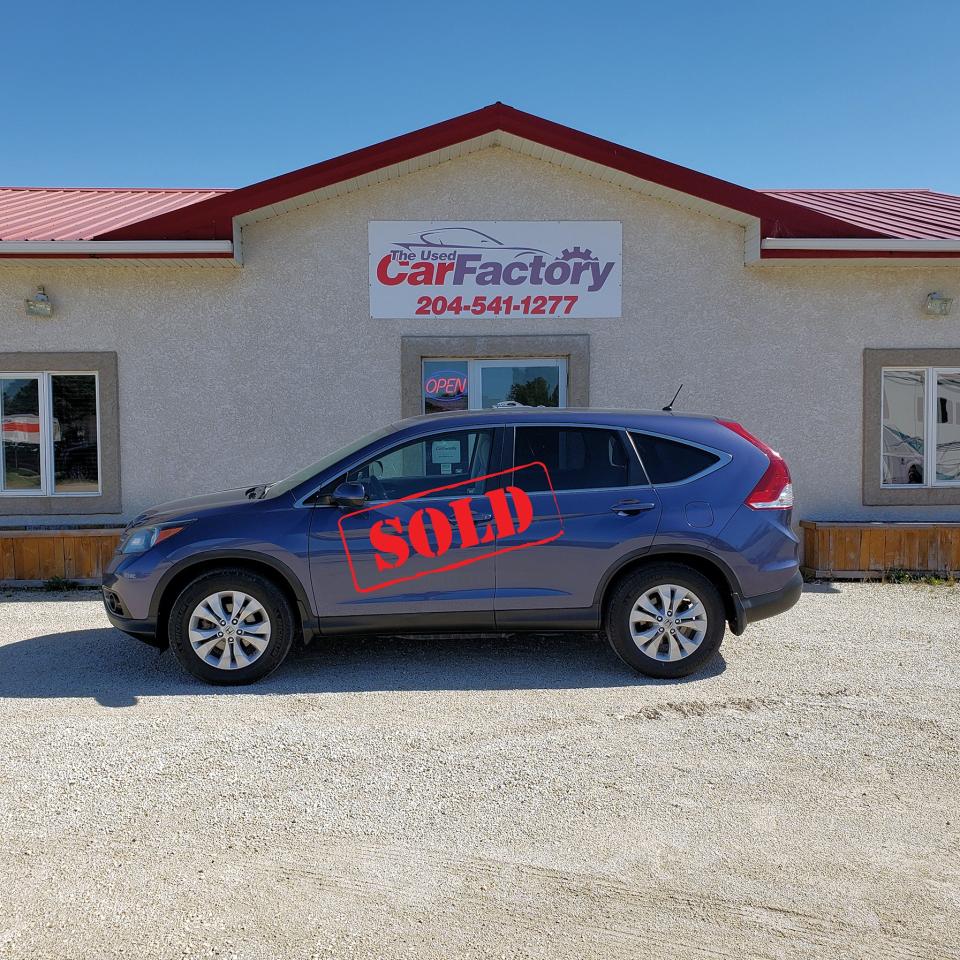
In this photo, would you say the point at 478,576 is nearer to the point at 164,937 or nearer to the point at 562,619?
the point at 562,619

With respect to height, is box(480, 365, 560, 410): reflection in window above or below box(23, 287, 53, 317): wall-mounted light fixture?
below

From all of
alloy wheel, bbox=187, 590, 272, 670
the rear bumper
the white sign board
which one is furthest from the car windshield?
the white sign board

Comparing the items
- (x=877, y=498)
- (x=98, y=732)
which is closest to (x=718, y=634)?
(x=98, y=732)

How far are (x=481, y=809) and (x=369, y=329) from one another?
6.21 metres

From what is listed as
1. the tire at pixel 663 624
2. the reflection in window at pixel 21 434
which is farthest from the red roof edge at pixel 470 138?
the tire at pixel 663 624

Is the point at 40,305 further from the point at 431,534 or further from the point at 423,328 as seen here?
the point at 431,534

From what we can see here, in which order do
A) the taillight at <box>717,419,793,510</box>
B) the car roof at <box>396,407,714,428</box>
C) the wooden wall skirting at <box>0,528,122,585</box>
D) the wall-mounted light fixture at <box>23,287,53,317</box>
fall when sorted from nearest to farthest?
the taillight at <box>717,419,793,510</box>
the car roof at <box>396,407,714,428</box>
the wooden wall skirting at <box>0,528,122,585</box>
the wall-mounted light fixture at <box>23,287,53,317</box>

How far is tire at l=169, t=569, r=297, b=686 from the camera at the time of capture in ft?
17.6

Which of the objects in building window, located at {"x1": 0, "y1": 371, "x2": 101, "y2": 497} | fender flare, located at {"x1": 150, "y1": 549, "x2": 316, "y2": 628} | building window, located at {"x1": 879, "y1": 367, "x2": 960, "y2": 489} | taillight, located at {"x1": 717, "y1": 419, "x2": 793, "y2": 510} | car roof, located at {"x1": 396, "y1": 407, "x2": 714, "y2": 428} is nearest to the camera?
fender flare, located at {"x1": 150, "y1": 549, "x2": 316, "y2": 628}

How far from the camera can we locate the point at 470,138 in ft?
28.1

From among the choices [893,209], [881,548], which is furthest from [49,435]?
[893,209]

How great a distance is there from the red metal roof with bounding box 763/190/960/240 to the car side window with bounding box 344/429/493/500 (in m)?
5.50

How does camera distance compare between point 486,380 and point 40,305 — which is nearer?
point 40,305

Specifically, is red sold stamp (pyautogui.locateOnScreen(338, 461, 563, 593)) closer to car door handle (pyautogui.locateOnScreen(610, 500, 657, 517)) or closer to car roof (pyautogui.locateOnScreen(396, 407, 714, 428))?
car door handle (pyautogui.locateOnScreen(610, 500, 657, 517))
